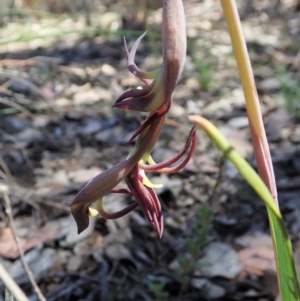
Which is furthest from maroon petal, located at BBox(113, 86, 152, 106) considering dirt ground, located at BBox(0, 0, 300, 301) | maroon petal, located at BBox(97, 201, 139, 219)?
dirt ground, located at BBox(0, 0, 300, 301)

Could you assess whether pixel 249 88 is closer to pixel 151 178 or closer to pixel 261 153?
pixel 261 153

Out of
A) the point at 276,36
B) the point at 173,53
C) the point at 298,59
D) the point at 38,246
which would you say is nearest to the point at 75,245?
the point at 38,246

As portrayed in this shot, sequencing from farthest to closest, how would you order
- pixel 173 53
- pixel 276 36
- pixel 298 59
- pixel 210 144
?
pixel 276 36 → pixel 298 59 → pixel 210 144 → pixel 173 53

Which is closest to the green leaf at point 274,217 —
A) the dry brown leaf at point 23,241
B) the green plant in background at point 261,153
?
the green plant in background at point 261,153

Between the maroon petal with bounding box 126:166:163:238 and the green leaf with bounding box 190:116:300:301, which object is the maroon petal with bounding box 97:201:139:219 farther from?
the green leaf with bounding box 190:116:300:301

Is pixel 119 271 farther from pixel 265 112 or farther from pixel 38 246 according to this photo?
pixel 265 112

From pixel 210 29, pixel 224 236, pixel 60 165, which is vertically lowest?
pixel 224 236
